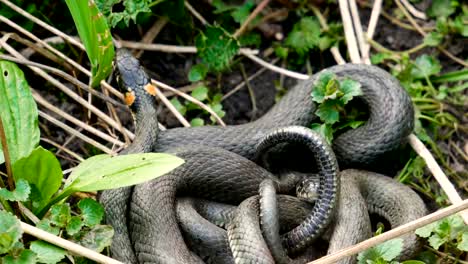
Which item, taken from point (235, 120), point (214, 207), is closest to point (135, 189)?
point (214, 207)

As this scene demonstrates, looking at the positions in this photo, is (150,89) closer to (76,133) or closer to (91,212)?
(76,133)

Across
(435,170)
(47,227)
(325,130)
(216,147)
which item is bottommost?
(47,227)

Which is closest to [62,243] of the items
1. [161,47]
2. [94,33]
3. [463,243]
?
[94,33]

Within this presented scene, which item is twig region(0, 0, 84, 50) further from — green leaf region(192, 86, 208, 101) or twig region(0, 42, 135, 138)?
green leaf region(192, 86, 208, 101)

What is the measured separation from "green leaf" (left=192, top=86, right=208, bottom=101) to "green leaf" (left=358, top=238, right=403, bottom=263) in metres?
1.84

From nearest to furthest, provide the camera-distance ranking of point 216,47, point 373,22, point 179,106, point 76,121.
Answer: point 76,121, point 179,106, point 216,47, point 373,22

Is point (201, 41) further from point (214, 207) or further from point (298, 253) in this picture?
point (298, 253)

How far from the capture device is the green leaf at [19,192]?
12.4ft

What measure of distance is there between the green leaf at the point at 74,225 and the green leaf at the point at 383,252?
60.7 inches

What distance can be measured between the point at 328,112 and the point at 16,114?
6.66 ft

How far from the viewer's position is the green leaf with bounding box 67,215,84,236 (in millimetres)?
3875

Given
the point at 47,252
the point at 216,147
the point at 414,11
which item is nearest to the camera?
the point at 47,252

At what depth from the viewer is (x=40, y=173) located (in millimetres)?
3984

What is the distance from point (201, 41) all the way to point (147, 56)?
50cm
